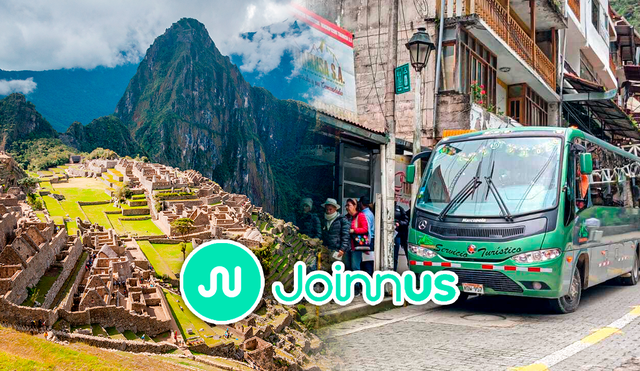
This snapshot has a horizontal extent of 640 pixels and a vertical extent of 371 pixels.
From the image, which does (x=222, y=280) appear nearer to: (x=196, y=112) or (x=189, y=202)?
(x=189, y=202)

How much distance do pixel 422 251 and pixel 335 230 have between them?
143 cm

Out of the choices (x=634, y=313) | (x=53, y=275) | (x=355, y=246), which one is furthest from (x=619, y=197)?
(x=53, y=275)

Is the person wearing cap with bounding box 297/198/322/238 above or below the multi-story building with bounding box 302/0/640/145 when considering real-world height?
below

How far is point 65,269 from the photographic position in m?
29.9

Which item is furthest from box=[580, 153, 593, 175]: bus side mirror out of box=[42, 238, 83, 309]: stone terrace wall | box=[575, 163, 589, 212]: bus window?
box=[42, 238, 83, 309]: stone terrace wall

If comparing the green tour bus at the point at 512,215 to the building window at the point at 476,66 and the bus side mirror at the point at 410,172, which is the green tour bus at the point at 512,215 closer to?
the bus side mirror at the point at 410,172

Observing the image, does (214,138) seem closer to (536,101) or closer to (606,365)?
(536,101)

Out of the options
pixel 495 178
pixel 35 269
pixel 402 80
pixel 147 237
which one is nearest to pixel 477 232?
pixel 495 178

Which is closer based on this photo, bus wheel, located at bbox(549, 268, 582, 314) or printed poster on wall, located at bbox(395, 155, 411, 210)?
bus wheel, located at bbox(549, 268, 582, 314)

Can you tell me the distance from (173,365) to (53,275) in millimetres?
8602

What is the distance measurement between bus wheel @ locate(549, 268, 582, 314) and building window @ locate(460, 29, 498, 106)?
22.9 feet

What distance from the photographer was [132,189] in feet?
216

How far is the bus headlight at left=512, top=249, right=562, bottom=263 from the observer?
773 centimetres

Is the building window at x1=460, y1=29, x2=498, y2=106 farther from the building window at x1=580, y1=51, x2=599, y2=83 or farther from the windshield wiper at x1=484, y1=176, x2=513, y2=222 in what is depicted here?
the building window at x1=580, y1=51, x2=599, y2=83
